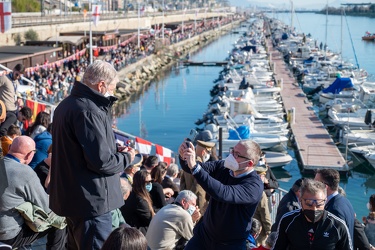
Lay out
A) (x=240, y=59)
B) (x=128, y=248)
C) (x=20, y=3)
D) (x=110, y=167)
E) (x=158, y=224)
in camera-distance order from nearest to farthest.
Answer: (x=128, y=248), (x=110, y=167), (x=158, y=224), (x=240, y=59), (x=20, y=3)

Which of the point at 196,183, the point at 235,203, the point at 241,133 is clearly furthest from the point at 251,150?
the point at 241,133

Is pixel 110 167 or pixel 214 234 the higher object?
pixel 110 167

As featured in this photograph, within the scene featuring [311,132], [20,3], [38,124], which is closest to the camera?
[38,124]

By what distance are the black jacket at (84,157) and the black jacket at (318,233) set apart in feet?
4.13

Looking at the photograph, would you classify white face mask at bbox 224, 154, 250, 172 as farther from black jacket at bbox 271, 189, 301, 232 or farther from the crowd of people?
black jacket at bbox 271, 189, 301, 232

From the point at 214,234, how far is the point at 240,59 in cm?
5143

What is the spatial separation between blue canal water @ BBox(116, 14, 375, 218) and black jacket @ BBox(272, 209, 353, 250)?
14156 mm

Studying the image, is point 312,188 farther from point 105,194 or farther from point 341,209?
point 105,194

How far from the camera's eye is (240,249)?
173 inches

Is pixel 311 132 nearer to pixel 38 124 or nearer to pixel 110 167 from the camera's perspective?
pixel 38 124

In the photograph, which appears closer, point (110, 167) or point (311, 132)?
point (110, 167)

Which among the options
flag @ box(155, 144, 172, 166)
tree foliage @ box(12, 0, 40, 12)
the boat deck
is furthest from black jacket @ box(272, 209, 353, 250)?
tree foliage @ box(12, 0, 40, 12)

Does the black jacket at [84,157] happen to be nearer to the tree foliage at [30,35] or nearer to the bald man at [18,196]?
the bald man at [18,196]

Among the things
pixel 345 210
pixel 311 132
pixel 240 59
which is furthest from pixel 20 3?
pixel 345 210
